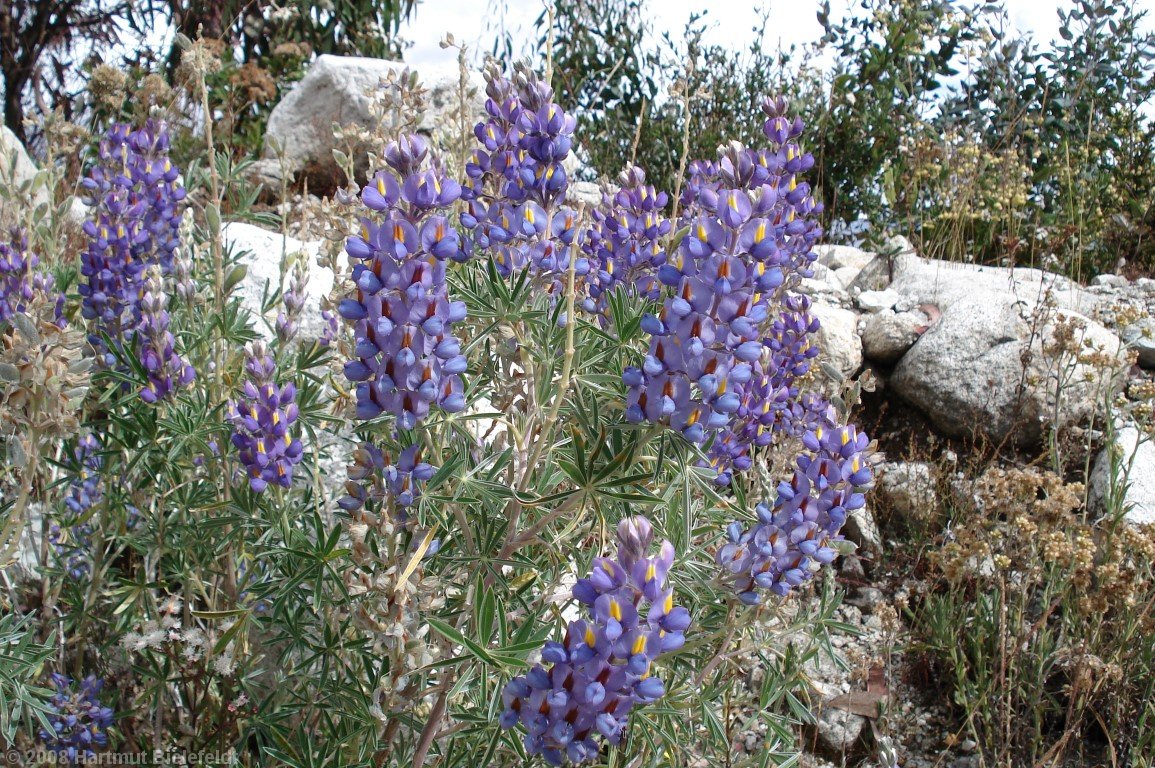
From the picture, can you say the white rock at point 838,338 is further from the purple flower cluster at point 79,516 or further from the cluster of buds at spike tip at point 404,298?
the cluster of buds at spike tip at point 404,298

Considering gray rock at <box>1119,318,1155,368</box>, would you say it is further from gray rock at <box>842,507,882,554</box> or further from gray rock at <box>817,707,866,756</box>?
gray rock at <box>817,707,866,756</box>

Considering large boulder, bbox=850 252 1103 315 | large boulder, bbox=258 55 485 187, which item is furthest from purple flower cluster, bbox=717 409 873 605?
large boulder, bbox=258 55 485 187

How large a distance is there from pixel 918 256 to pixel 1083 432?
2.25 meters

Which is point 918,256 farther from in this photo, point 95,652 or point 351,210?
point 95,652

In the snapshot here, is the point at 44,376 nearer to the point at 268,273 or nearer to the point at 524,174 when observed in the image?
the point at 524,174

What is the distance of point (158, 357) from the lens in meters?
1.97

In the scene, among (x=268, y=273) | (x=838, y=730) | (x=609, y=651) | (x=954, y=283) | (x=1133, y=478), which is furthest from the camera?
(x=954, y=283)

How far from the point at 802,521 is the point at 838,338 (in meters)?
2.94

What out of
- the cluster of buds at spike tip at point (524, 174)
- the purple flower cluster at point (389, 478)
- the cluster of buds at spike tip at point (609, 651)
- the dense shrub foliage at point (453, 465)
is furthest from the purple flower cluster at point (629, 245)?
the cluster of buds at spike tip at point (609, 651)

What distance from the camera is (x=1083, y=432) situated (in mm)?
3910

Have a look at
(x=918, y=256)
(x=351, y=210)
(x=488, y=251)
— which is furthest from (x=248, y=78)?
(x=488, y=251)

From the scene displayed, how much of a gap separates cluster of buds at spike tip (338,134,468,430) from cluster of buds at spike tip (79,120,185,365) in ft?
3.43

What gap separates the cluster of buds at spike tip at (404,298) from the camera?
133 centimetres

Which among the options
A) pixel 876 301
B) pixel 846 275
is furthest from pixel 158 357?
pixel 846 275
